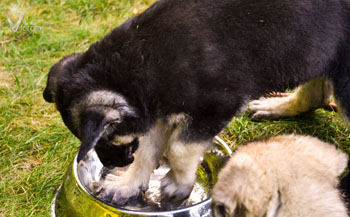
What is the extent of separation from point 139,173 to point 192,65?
37.1 inches

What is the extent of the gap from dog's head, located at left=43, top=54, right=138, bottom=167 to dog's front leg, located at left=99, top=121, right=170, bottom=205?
233 mm

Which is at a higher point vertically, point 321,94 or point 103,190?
point 103,190

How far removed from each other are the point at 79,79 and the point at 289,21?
1380 millimetres

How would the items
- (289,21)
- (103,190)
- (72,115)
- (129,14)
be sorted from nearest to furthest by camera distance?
(72,115), (289,21), (103,190), (129,14)

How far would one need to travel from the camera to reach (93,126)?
8.69ft

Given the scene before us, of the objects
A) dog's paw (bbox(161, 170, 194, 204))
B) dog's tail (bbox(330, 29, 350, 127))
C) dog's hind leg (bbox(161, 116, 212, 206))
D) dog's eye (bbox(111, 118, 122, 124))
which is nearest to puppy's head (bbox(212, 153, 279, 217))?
dog's hind leg (bbox(161, 116, 212, 206))

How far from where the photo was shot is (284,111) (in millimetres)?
4367

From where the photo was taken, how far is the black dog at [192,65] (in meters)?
2.96

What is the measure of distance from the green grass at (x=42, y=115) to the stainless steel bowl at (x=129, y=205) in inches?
11.1

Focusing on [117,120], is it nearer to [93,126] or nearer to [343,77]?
[93,126]

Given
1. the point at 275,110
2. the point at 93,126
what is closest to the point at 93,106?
A: the point at 93,126

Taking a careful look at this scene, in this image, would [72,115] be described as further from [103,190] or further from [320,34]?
[320,34]

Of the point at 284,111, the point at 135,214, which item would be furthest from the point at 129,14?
the point at 135,214

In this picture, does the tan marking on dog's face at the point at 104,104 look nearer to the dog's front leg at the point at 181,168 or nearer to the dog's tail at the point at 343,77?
the dog's front leg at the point at 181,168
